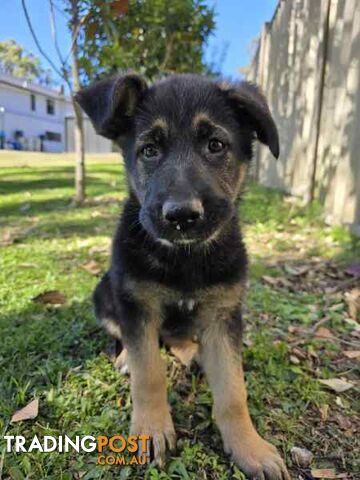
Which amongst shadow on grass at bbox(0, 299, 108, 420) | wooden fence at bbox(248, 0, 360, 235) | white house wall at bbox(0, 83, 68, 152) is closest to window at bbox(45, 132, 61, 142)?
white house wall at bbox(0, 83, 68, 152)

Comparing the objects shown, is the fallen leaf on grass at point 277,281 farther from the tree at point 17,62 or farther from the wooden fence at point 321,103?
the tree at point 17,62

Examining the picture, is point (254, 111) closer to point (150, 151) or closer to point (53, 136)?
point (150, 151)

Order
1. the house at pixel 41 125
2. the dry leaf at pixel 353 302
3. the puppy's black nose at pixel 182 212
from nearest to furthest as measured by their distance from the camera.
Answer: the puppy's black nose at pixel 182 212
the dry leaf at pixel 353 302
the house at pixel 41 125

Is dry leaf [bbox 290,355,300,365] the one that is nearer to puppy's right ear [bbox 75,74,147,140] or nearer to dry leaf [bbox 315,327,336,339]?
dry leaf [bbox 315,327,336,339]

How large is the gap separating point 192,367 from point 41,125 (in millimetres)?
34043

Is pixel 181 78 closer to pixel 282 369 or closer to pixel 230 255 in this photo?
pixel 230 255

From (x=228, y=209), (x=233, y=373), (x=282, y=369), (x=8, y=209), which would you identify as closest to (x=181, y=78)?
(x=228, y=209)

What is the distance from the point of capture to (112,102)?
87.7 inches

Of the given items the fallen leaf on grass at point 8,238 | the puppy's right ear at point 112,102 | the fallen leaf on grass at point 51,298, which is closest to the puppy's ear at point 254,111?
the puppy's right ear at point 112,102

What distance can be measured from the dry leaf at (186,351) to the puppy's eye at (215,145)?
3.74ft

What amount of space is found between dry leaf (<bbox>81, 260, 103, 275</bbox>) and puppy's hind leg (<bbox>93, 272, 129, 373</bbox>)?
1.39 meters

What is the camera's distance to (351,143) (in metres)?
5.28

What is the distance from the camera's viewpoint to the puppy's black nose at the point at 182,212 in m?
1.94

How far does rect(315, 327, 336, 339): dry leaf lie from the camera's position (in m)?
3.21
